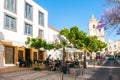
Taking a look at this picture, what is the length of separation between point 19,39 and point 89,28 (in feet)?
328

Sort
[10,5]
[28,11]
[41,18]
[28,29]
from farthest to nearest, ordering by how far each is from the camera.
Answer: [41,18] → [28,11] → [28,29] → [10,5]

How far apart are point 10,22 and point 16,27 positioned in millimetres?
1528

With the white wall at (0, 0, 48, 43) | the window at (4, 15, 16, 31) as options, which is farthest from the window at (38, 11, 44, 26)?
the window at (4, 15, 16, 31)

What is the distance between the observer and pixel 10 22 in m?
33.6

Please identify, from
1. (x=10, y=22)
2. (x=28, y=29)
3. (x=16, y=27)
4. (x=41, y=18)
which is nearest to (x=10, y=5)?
(x=10, y=22)

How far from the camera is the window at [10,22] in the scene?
3251 cm

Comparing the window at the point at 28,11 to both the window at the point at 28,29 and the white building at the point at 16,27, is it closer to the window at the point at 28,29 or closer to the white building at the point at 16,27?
the white building at the point at 16,27

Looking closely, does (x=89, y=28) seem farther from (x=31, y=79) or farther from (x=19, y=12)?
(x=31, y=79)

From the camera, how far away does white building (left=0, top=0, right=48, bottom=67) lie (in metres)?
31.7

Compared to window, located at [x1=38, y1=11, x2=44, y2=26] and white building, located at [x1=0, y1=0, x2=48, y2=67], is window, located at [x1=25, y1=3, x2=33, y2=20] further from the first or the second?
window, located at [x1=38, y1=11, x2=44, y2=26]

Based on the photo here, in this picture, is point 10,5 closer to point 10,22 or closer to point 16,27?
point 10,22

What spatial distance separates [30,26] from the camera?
40.3 m

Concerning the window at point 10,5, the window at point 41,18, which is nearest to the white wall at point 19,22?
the window at point 10,5

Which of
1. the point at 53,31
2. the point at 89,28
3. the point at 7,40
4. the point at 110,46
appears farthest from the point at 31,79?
the point at 110,46
